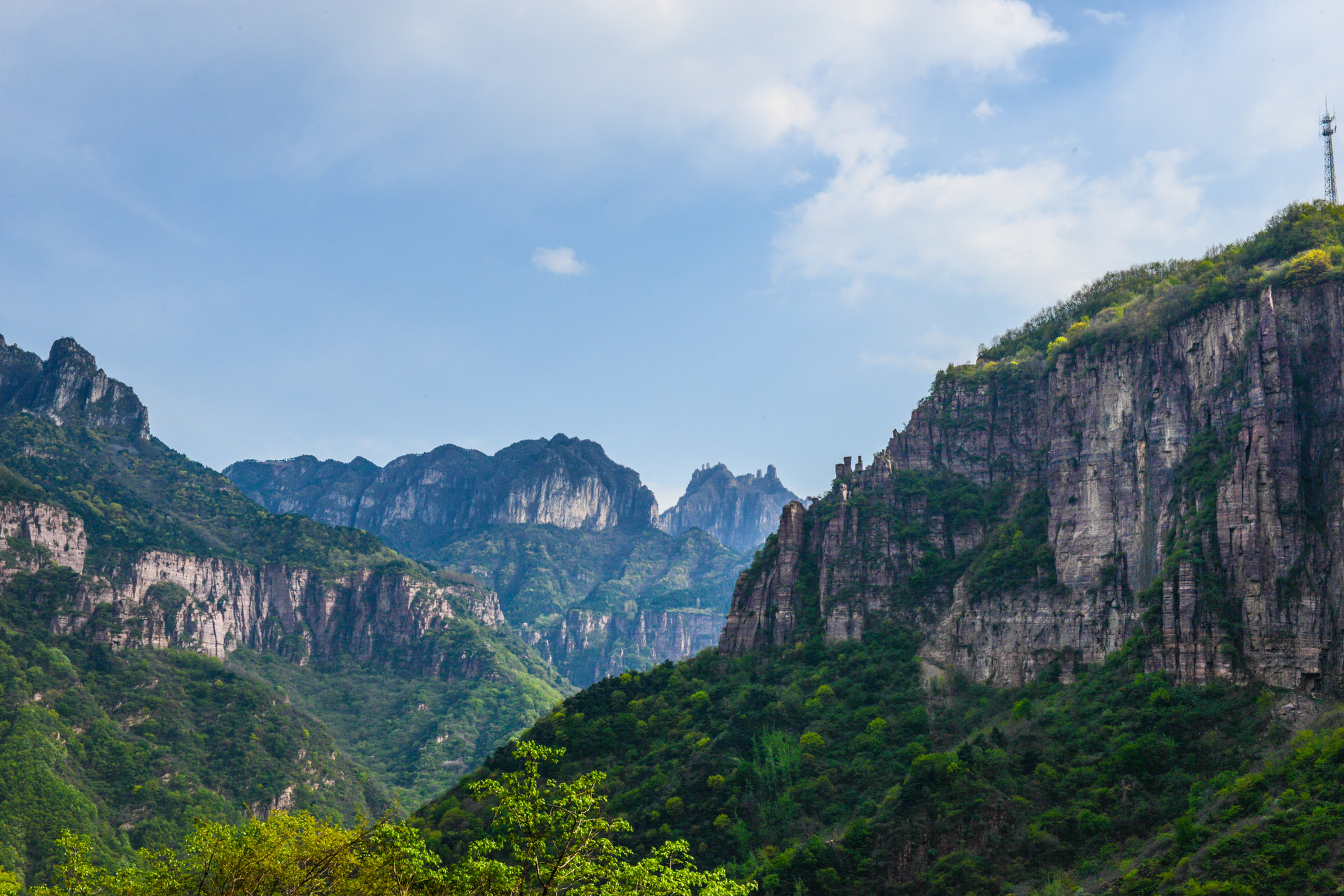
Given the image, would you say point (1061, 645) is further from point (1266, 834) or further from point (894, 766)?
point (1266, 834)

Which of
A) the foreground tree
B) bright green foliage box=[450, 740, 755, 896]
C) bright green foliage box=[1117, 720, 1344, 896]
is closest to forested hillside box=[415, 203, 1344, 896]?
bright green foliage box=[1117, 720, 1344, 896]

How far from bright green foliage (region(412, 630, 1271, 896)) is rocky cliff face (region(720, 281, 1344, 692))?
4.91m

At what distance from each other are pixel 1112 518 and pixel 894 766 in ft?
118

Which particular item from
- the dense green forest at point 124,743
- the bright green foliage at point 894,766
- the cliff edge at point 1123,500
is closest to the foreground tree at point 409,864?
the bright green foliage at point 894,766

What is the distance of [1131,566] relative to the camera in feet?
332

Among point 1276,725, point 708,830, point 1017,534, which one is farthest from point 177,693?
point 1276,725

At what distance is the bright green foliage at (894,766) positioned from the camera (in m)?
79.8

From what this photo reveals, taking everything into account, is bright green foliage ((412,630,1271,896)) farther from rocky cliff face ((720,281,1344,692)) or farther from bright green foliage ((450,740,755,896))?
bright green foliage ((450,740,755,896))

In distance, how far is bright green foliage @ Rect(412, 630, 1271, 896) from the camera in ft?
262

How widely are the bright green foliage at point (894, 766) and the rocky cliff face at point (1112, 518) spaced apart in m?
4.91

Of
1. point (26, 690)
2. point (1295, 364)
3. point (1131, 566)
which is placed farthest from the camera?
point (26, 690)

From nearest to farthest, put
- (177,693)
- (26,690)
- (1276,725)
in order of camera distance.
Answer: (1276,725) < (26,690) < (177,693)

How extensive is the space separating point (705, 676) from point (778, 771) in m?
29.7

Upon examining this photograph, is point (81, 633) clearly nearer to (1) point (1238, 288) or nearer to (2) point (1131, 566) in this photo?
(2) point (1131, 566)
